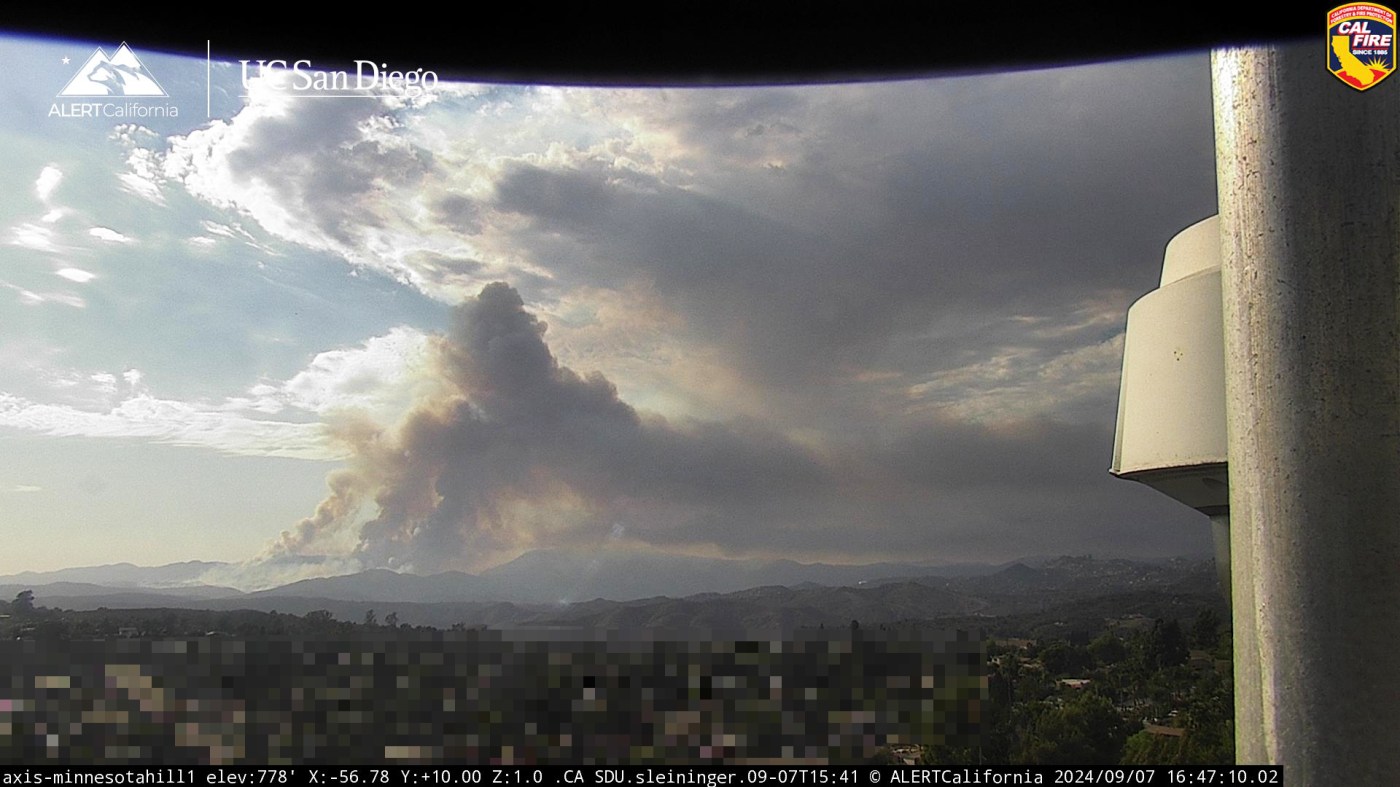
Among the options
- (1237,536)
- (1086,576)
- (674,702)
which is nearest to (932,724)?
(674,702)

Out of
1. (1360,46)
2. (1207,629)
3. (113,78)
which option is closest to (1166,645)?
(1207,629)

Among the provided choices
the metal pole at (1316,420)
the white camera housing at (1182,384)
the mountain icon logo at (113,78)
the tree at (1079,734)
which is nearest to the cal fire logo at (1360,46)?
the metal pole at (1316,420)

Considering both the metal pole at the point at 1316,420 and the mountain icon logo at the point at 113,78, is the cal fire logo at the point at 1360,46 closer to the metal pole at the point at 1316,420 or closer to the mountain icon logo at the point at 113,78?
the metal pole at the point at 1316,420

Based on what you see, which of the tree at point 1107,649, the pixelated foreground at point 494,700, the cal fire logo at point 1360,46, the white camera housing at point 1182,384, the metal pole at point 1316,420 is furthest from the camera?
the tree at point 1107,649

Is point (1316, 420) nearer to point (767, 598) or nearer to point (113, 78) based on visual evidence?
point (767, 598)

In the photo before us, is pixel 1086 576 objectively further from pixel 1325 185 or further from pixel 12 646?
pixel 12 646
